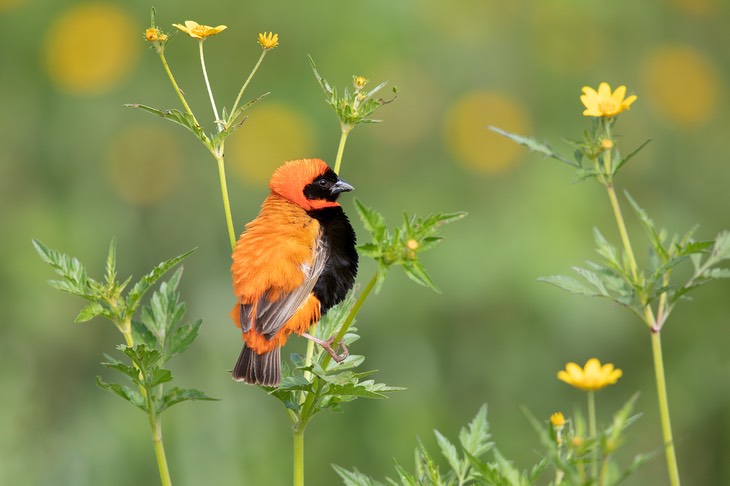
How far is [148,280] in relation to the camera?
1891 mm

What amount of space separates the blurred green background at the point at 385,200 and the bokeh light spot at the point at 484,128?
1 cm

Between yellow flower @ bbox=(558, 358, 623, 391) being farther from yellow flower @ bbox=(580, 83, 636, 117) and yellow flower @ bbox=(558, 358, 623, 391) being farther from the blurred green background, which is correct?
the blurred green background

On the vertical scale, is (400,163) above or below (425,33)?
below

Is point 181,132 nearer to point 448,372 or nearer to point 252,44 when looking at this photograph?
point 252,44

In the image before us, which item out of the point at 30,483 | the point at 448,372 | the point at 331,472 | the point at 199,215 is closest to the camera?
the point at 30,483

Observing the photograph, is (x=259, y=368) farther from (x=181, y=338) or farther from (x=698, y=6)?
(x=698, y=6)

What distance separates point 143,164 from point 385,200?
118 cm

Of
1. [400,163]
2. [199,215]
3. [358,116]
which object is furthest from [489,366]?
[358,116]

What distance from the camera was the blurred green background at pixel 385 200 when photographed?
4094mm

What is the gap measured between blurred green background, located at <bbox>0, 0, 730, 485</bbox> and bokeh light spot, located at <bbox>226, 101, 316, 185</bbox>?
0.01 m

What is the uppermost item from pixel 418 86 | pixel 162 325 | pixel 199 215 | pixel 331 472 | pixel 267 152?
pixel 418 86

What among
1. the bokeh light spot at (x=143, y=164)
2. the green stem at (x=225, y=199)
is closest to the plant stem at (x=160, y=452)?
the green stem at (x=225, y=199)

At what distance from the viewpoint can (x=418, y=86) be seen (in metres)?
5.29

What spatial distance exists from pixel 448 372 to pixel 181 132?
185 cm
